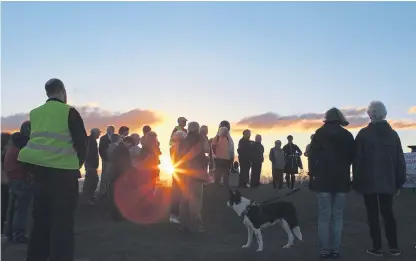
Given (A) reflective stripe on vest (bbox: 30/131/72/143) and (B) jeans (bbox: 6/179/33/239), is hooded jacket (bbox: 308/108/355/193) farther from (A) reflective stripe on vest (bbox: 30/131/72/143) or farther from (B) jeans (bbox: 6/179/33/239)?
(B) jeans (bbox: 6/179/33/239)

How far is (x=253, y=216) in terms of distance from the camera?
10.1m

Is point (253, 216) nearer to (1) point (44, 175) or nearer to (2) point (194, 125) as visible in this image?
(2) point (194, 125)

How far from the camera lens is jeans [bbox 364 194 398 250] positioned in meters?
8.67

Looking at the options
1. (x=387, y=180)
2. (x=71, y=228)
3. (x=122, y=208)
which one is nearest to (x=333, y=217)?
(x=387, y=180)

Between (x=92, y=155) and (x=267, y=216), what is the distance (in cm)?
664

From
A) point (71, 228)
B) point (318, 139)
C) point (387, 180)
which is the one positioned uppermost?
point (318, 139)

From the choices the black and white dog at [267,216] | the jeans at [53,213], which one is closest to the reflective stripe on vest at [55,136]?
the jeans at [53,213]

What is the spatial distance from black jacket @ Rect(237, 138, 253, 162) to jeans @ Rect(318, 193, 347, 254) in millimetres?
8600

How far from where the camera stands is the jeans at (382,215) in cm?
867

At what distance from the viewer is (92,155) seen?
15148 mm

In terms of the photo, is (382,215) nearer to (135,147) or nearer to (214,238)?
(214,238)

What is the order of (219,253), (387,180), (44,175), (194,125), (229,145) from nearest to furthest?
(44,175) → (387,180) → (219,253) → (194,125) → (229,145)

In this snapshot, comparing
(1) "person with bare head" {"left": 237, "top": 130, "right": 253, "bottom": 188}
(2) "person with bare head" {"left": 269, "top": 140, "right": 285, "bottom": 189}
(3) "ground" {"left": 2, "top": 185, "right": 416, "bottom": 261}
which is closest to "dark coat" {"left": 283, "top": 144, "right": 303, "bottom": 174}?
(2) "person with bare head" {"left": 269, "top": 140, "right": 285, "bottom": 189}

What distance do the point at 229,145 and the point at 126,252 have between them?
5983mm
